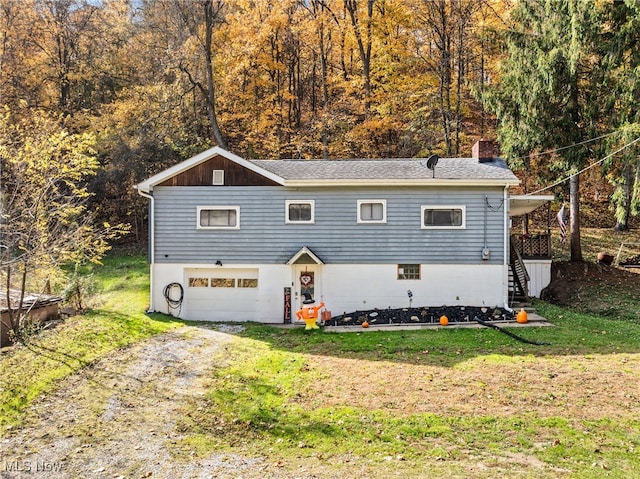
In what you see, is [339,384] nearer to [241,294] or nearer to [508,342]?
[508,342]

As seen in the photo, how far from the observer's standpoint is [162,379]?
8.91 meters

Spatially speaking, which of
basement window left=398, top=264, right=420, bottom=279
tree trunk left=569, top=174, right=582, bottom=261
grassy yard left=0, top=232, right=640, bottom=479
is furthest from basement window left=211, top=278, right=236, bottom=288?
tree trunk left=569, top=174, right=582, bottom=261

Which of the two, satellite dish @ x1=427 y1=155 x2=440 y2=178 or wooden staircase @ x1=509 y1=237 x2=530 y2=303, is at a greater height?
satellite dish @ x1=427 y1=155 x2=440 y2=178

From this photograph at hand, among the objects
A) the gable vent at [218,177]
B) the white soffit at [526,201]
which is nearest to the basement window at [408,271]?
the white soffit at [526,201]

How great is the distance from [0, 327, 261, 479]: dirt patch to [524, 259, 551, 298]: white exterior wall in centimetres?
1208

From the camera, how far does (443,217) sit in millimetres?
14359

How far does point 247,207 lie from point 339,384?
764 centimetres

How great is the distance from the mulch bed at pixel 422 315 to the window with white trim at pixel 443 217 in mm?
2497

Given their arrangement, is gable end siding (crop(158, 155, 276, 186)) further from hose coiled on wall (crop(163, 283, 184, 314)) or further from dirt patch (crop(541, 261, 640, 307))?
dirt patch (crop(541, 261, 640, 307))

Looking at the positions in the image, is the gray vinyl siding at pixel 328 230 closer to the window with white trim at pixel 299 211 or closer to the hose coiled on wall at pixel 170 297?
the window with white trim at pixel 299 211

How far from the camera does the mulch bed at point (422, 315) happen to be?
13320mm

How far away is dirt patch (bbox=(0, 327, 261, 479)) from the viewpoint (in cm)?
564

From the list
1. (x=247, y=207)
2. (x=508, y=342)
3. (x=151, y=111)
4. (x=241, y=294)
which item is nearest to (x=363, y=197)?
(x=247, y=207)

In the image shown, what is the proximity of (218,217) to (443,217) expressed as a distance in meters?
7.04
